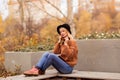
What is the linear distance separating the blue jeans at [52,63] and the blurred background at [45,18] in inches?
214

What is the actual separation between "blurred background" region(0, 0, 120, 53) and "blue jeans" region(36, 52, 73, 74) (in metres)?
5.44

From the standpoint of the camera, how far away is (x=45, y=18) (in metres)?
12.8

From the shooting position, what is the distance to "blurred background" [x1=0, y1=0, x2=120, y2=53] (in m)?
11.7

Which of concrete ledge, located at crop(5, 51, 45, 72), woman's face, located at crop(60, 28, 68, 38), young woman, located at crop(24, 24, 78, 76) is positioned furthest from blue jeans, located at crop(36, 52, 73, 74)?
concrete ledge, located at crop(5, 51, 45, 72)

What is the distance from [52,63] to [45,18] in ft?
22.2

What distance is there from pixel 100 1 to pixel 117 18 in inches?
50.4

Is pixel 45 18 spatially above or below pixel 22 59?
above

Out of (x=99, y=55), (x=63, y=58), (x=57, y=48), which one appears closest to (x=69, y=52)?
(x=63, y=58)

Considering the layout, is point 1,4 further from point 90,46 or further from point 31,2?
point 90,46

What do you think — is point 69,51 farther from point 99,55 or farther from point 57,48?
point 99,55

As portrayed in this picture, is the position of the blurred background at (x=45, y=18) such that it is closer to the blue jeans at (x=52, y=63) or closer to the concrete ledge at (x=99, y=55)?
the concrete ledge at (x=99, y=55)

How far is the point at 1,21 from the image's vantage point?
42.1ft

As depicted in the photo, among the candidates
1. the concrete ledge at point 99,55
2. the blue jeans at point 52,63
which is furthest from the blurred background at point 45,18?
the blue jeans at point 52,63

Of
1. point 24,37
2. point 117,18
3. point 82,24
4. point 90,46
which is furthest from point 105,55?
point 24,37
